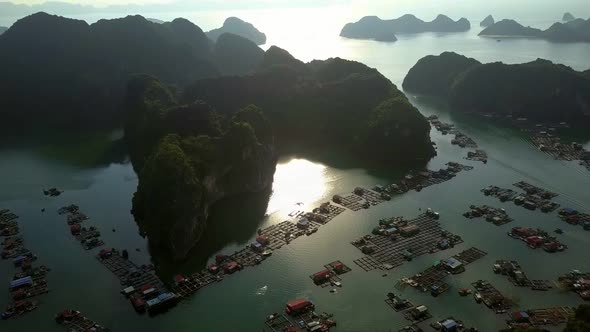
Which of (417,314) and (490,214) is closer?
(417,314)

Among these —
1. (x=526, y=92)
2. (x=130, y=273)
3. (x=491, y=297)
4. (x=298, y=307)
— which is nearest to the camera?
(x=298, y=307)

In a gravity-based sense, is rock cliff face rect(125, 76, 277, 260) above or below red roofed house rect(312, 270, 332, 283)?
above

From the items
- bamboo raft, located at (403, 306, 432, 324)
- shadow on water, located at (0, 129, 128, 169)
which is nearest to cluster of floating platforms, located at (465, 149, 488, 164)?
bamboo raft, located at (403, 306, 432, 324)

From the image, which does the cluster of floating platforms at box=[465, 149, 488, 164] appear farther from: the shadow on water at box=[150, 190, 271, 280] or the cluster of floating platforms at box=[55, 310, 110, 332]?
the cluster of floating platforms at box=[55, 310, 110, 332]

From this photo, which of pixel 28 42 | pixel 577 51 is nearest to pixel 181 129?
pixel 28 42

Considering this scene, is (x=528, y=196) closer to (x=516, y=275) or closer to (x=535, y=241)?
(x=535, y=241)

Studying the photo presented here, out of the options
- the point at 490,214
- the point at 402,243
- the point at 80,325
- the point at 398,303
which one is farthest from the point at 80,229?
the point at 490,214

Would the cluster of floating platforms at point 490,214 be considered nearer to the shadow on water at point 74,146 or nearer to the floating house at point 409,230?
the floating house at point 409,230
